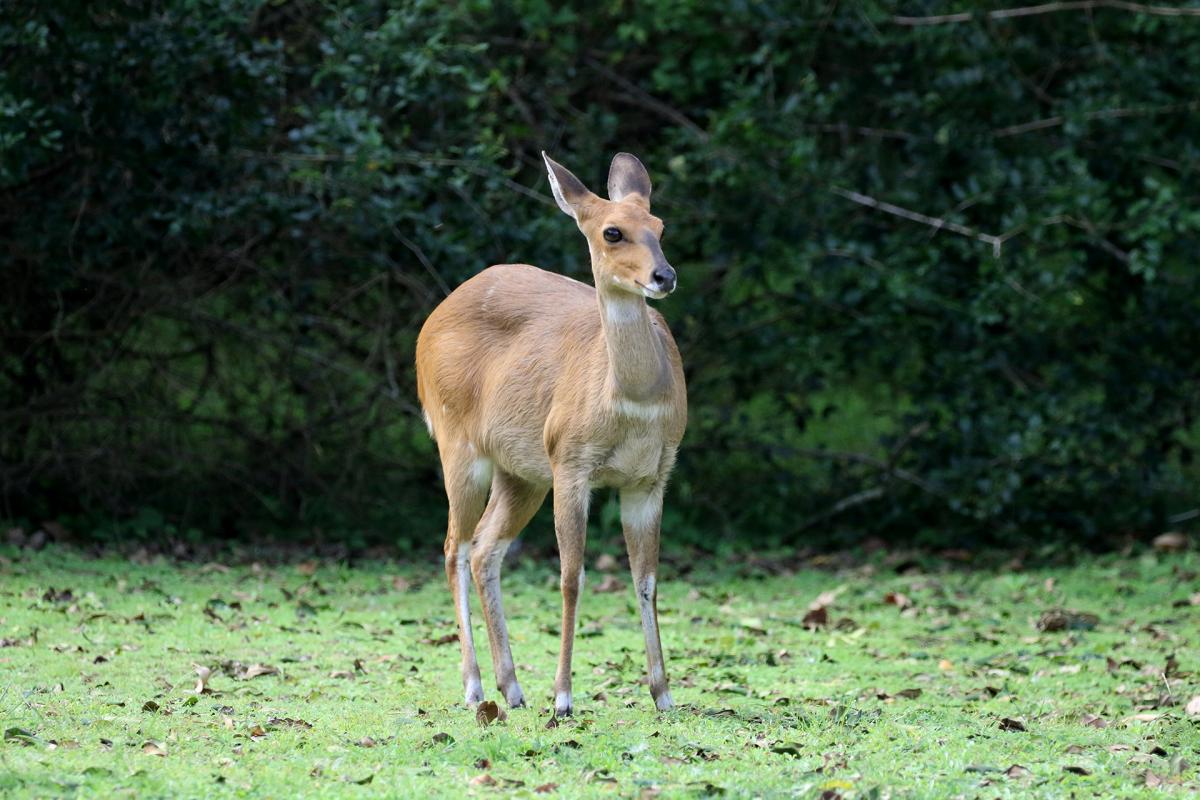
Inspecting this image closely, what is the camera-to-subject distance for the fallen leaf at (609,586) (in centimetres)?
895

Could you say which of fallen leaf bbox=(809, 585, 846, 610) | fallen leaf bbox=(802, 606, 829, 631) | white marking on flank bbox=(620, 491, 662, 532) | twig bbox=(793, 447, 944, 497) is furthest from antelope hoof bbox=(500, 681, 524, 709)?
twig bbox=(793, 447, 944, 497)

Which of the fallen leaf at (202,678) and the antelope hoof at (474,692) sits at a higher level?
the antelope hoof at (474,692)

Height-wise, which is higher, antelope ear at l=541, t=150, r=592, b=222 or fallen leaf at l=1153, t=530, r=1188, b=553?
antelope ear at l=541, t=150, r=592, b=222

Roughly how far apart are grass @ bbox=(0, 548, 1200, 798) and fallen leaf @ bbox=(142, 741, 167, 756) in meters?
0.02

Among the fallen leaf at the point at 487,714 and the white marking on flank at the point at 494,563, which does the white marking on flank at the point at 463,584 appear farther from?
the fallen leaf at the point at 487,714

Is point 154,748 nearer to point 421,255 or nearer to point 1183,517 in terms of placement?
point 421,255

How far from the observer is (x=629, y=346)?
18.1 feet

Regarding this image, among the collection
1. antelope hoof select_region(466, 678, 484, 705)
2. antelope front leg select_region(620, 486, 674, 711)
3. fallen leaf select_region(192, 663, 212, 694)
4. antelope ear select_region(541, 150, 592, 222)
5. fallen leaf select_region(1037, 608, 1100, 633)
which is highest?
antelope ear select_region(541, 150, 592, 222)

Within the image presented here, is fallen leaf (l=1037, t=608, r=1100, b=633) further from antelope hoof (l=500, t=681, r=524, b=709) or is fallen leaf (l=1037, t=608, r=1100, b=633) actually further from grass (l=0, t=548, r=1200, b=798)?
antelope hoof (l=500, t=681, r=524, b=709)

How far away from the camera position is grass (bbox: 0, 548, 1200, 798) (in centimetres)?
475

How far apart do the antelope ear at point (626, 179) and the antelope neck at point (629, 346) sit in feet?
1.92

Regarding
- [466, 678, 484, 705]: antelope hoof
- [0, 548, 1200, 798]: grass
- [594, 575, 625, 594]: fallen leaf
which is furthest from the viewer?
[594, 575, 625, 594]: fallen leaf

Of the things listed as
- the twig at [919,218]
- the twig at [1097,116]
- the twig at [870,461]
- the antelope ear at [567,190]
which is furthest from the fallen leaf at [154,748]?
the twig at [1097,116]

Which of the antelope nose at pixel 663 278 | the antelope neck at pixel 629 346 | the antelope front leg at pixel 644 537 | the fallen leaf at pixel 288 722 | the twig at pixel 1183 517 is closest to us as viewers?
the antelope nose at pixel 663 278
